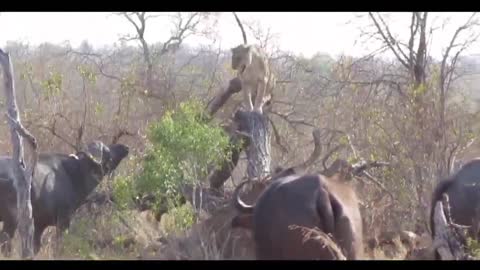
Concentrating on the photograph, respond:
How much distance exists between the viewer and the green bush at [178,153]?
9.08 metres

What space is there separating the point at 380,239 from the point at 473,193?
1146 mm

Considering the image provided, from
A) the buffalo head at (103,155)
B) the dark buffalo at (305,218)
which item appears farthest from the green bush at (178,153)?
the buffalo head at (103,155)

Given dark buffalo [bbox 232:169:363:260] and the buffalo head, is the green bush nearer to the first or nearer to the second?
dark buffalo [bbox 232:169:363:260]

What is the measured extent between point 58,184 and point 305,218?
567 cm

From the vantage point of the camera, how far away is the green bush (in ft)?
29.8

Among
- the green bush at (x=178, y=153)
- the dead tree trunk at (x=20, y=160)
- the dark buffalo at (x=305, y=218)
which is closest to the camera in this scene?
the dark buffalo at (x=305, y=218)

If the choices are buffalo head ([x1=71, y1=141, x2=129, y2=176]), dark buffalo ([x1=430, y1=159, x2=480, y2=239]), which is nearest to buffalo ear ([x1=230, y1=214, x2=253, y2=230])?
dark buffalo ([x1=430, y1=159, x2=480, y2=239])

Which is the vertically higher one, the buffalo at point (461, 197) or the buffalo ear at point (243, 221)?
the buffalo at point (461, 197)

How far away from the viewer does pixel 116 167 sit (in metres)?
13.0

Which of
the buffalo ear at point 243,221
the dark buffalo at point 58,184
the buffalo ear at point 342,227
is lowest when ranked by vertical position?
the dark buffalo at point 58,184

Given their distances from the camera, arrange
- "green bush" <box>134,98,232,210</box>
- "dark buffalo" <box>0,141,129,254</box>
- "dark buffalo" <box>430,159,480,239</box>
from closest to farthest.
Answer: "dark buffalo" <box>430,159,480,239</box> < "green bush" <box>134,98,232,210</box> < "dark buffalo" <box>0,141,129,254</box>

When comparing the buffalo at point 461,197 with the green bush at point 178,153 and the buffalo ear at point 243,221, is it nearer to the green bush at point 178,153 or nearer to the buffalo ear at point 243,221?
the buffalo ear at point 243,221

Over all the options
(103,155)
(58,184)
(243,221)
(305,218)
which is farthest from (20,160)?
(103,155)

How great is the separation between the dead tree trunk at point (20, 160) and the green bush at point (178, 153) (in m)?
1.24
